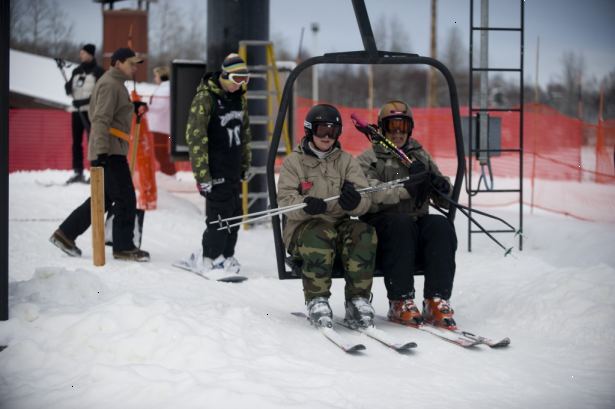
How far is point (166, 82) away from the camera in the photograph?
48.0 feet

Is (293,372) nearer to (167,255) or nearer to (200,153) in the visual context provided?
(200,153)

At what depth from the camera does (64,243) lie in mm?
8594

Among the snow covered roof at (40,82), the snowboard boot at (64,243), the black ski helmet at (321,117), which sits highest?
the snow covered roof at (40,82)

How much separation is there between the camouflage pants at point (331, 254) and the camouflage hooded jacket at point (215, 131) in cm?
210

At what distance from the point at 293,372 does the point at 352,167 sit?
181cm

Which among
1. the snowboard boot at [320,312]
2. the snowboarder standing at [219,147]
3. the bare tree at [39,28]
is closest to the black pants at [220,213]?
the snowboarder standing at [219,147]

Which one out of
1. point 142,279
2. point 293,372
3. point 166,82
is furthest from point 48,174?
point 293,372

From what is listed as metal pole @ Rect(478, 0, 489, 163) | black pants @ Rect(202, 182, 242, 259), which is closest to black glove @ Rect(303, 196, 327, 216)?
black pants @ Rect(202, 182, 242, 259)

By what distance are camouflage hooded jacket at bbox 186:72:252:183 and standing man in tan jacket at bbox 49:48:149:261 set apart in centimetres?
80

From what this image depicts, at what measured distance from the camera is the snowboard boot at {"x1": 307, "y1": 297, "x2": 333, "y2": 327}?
232 inches

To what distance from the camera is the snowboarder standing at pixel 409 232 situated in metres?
6.10

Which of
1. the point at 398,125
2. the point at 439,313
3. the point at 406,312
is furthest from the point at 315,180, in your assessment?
the point at 439,313

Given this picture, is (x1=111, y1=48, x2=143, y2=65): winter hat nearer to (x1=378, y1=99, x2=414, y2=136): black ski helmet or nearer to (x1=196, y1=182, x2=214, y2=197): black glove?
(x1=196, y1=182, x2=214, y2=197): black glove

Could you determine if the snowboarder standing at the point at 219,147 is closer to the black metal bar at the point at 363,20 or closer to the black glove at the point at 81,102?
the black metal bar at the point at 363,20
